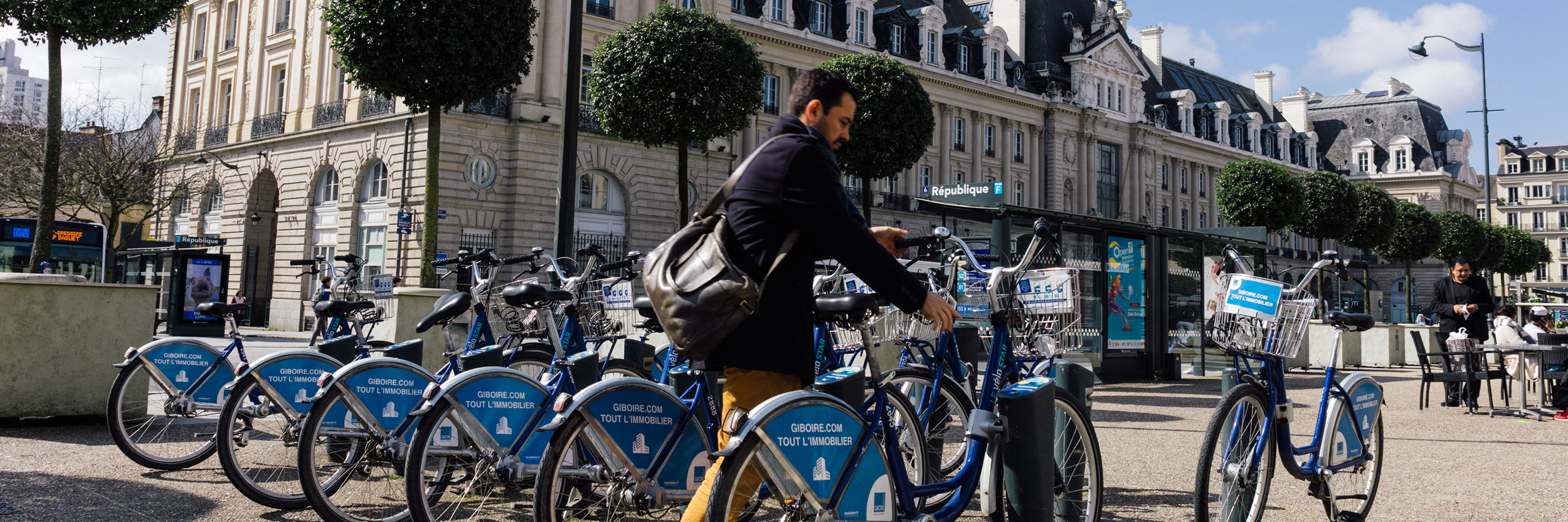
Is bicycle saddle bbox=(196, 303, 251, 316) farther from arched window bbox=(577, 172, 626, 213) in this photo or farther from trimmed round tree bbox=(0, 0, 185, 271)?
arched window bbox=(577, 172, 626, 213)

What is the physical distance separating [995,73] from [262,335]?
123 ft

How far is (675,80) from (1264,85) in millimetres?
73682

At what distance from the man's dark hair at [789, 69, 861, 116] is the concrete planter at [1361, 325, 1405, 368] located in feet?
80.8

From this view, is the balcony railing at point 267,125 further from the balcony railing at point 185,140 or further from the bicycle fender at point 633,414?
the bicycle fender at point 633,414

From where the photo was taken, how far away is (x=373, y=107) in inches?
1293

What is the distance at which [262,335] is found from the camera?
2928 centimetres

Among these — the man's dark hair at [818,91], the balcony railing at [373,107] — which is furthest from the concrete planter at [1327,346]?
the balcony railing at [373,107]

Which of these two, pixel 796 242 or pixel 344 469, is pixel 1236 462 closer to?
pixel 796 242

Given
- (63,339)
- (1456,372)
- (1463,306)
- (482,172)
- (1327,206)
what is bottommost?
(1456,372)

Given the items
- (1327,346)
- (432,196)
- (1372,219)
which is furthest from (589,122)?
(1372,219)

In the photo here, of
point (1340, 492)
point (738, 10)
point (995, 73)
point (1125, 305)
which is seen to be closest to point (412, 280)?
point (738, 10)

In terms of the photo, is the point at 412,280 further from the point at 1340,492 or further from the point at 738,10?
the point at 1340,492

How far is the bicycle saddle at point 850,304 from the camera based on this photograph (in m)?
3.61

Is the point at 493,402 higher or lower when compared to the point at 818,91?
lower
